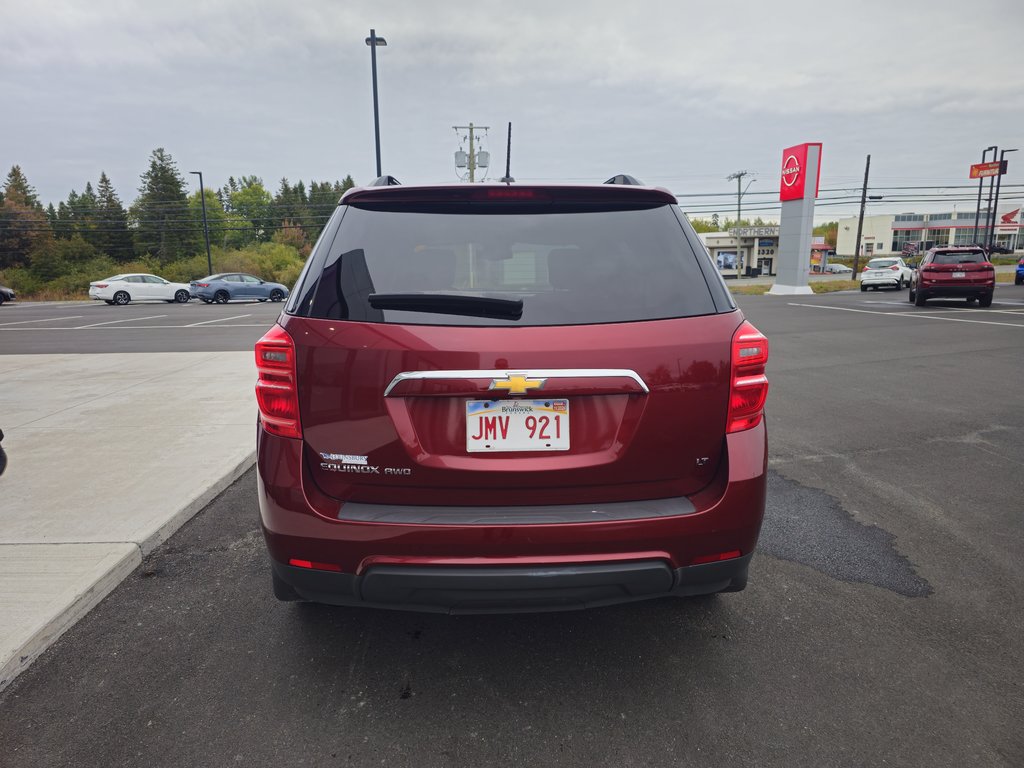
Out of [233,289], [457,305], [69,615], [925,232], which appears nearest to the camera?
[457,305]

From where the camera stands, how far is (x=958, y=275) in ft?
→ 62.4

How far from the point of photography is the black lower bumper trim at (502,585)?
2.04m

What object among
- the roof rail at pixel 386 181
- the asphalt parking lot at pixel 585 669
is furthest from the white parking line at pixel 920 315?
the roof rail at pixel 386 181

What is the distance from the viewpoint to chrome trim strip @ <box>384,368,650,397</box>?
6.49 feet

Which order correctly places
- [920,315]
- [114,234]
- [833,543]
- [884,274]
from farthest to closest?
[114,234] < [884,274] < [920,315] < [833,543]

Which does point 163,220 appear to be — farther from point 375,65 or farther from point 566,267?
point 566,267

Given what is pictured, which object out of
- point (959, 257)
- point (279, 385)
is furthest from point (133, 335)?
point (959, 257)

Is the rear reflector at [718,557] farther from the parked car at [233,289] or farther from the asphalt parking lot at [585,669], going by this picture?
the parked car at [233,289]

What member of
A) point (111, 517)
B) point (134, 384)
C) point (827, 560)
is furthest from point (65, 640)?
point (134, 384)

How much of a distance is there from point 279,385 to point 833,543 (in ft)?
10.1

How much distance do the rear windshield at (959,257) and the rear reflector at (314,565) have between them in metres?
22.4

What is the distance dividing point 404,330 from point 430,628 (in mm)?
1453

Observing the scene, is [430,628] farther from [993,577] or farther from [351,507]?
[993,577]

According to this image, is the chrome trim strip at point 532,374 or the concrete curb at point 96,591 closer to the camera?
the chrome trim strip at point 532,374
